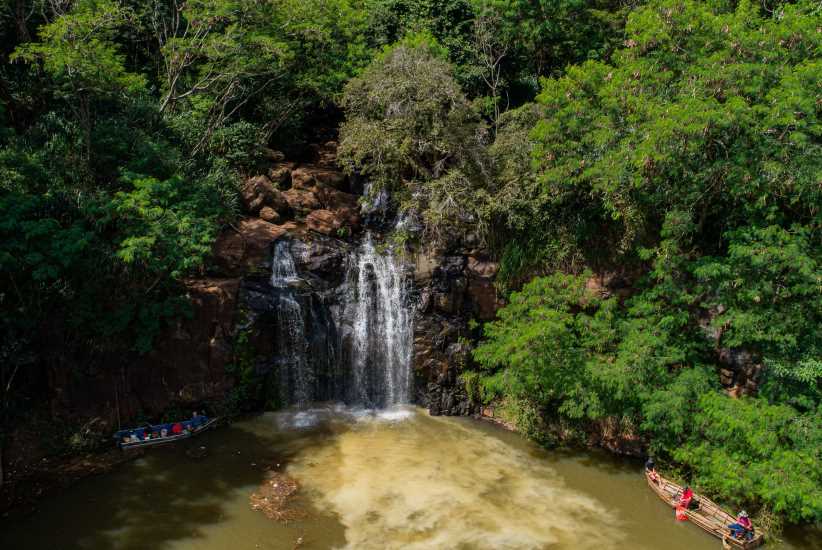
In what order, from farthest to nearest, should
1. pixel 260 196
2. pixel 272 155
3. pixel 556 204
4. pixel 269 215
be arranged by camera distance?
pixel 272 155 → pixel 260 196 → pixel 269 215 → pixel 556 204

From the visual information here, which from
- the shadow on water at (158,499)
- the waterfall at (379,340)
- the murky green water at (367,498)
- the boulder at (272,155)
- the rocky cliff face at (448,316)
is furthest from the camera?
the boulder at (272,155)

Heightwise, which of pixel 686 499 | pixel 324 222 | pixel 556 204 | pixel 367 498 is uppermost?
pixel 556 204

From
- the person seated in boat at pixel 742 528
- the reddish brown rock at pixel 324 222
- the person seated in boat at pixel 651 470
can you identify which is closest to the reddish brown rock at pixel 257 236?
the reddish brown rock at pixel 324 222

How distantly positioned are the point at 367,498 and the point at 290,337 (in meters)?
6.40

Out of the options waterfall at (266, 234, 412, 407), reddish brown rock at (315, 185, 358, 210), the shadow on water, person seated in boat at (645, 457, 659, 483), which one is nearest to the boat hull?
the shadow on water

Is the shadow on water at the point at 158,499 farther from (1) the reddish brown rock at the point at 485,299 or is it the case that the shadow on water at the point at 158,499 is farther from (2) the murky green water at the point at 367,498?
(1) the reddish brown rock at the point at 485,299

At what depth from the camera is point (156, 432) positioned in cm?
1633

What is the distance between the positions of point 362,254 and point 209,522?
32.5ft

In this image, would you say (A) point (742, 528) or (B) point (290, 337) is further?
(B) point (290, 337)

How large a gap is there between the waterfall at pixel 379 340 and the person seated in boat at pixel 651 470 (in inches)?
308

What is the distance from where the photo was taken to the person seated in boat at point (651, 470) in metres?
15.1

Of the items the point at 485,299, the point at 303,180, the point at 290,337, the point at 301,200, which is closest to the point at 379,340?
the point at 290,337

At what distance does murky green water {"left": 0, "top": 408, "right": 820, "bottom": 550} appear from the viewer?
42.1ft

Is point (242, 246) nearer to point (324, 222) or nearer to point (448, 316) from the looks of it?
point (324, 222)
